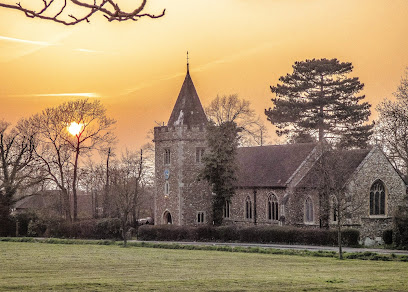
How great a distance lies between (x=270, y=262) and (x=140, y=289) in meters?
13.2

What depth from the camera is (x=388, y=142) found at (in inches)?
1954

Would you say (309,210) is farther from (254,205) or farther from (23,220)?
(23,220)

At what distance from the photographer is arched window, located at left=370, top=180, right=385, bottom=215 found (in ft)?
157

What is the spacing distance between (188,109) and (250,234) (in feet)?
51.0

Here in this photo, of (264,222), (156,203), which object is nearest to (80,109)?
(156,203)

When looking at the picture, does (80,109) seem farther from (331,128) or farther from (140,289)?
(140,289)

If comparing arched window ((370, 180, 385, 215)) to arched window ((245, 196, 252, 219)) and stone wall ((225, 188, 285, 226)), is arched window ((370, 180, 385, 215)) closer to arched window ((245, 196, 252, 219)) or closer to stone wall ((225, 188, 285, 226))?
stone wall ((225, 188, 285, 226))

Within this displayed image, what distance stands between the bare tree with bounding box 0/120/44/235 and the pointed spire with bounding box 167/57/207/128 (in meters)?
12.7

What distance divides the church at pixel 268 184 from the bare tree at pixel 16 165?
11.3 m

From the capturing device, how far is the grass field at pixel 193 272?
19.0 meters

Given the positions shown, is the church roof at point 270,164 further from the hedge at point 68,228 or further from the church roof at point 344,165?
the hedge at point 68,228

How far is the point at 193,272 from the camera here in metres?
24.6

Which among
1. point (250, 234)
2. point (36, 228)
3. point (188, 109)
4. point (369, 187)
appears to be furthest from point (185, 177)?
point (369, 187)

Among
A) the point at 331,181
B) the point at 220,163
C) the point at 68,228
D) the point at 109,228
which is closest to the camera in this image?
the point at 331,181
